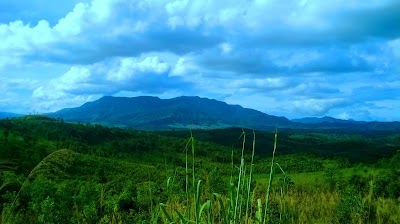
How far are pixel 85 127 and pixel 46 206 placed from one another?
535ft

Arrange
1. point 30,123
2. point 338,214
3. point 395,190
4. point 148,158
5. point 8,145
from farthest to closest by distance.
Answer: point 30,123, point 148,158, point 8,145, point 395,190, point 338,214

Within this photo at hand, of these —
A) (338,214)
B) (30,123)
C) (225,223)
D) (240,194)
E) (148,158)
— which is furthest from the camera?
(30,123)

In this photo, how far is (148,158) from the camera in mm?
129375

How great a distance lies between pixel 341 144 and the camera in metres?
197

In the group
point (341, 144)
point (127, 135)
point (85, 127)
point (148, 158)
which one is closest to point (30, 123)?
point (85, 127)

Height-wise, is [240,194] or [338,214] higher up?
[240,194]

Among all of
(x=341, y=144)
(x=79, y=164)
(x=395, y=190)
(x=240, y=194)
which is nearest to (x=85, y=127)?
(x=79, y=164)

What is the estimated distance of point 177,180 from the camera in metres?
14.7

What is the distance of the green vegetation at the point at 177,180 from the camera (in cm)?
360

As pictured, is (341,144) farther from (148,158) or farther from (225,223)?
(225,223)

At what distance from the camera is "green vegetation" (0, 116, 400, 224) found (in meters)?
3.60

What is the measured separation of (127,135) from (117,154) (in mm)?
40456

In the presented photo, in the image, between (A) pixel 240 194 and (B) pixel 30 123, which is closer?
(A) pixel 240 194

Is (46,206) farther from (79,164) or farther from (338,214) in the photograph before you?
(79,164)
